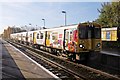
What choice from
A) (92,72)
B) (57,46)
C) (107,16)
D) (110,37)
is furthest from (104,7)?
(92,72)

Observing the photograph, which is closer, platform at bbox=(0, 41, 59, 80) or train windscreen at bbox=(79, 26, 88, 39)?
platform at bbox=(0, 41, 59, 80)

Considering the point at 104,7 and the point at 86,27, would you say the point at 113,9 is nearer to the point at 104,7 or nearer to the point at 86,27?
the point at 104,7

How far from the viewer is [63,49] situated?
21500 millimetres

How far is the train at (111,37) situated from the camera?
35.5m

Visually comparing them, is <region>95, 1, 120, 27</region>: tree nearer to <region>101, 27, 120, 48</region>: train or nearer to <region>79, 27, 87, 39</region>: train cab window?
<region>101, 27, 120, 48</region>: train

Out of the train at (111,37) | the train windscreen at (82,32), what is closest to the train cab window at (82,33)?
the train windscreen at (82,32)

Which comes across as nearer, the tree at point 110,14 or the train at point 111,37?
the train at point 111,37

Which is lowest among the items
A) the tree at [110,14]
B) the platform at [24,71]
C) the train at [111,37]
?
the platform at [24,71]

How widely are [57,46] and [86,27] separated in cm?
590

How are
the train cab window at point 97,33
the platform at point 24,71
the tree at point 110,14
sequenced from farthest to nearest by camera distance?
1. the tree at point 110,14
2. the train cab window at point 97,33
3. the platform at point 24,71

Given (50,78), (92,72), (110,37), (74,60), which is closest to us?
(50,78)

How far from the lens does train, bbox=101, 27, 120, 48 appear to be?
35.5m

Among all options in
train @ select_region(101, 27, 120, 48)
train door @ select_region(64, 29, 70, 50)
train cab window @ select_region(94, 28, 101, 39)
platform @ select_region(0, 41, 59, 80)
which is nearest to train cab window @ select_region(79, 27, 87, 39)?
train cab window @ select_region(94, 28, 101, 39)

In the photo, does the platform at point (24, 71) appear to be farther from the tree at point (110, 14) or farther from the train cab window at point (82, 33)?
the tree at point (110, 14)
